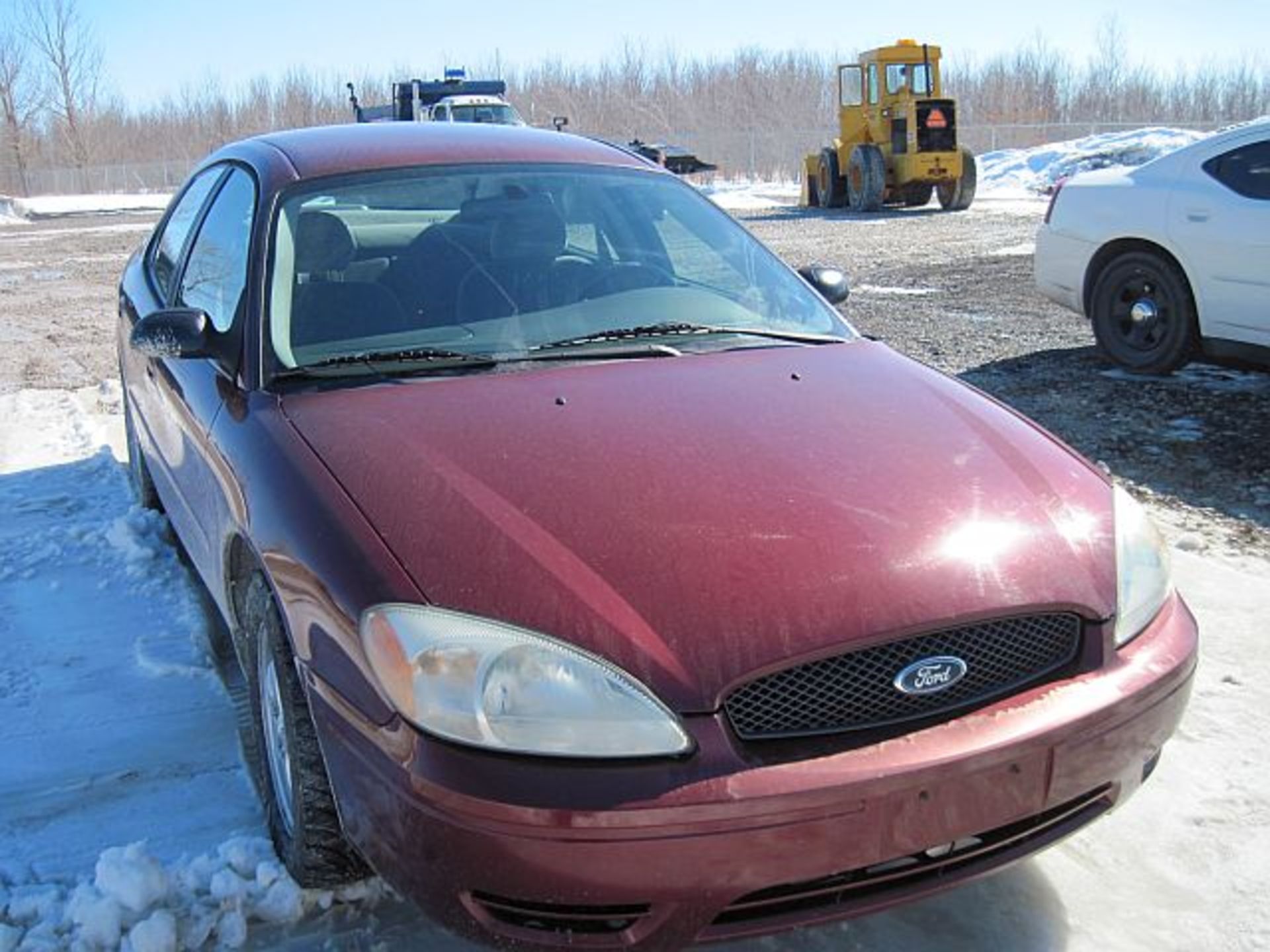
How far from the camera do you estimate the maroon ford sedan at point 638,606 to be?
71.2 inches

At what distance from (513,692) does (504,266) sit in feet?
5.25

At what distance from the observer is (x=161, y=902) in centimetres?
231

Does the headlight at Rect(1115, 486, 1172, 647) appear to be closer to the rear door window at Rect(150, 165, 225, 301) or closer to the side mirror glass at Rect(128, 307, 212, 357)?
the side mirror glass at Rect(128, 307, 212, 357)

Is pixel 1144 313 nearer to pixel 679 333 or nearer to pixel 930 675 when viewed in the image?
pixel 679 333

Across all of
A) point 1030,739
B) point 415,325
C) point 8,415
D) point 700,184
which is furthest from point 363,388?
point 700,184

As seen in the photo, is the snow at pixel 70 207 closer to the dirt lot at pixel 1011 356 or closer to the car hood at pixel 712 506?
the dirt lot at pixel 1011 356

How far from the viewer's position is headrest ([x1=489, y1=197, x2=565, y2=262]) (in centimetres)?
322

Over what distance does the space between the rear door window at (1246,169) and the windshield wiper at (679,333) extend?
4141mm

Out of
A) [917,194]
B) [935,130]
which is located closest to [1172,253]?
[935,130]

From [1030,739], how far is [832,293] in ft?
6.72

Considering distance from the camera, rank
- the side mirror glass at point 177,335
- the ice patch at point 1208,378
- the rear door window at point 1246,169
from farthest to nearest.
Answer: the ice patch at point 1208,378
the rear door window at point 1246,169
the side mirror glass at point 177,335

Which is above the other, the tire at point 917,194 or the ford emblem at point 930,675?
the tire at point 917,194

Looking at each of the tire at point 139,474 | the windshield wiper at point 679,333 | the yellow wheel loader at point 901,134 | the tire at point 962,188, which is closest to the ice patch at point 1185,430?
the windshield wiper at point 679,333

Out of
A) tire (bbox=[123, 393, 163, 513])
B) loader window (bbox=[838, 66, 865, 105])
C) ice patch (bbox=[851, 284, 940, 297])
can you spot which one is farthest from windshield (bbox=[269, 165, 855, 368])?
loader window (bbox=[838, 66, 865, 105])
